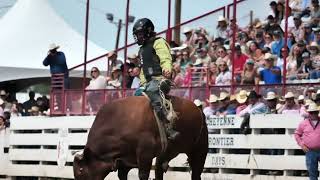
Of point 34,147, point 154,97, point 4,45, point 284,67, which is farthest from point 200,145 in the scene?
point 4,45

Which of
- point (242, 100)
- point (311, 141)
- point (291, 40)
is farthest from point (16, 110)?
point (311, 141)

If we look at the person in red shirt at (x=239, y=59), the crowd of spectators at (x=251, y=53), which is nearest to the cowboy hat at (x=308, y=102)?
the crowd of spectators at (x=251, y=53)

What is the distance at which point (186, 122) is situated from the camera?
42.6ft

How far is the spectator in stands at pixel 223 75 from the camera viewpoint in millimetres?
17672

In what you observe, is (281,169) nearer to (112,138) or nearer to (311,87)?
(311,87)

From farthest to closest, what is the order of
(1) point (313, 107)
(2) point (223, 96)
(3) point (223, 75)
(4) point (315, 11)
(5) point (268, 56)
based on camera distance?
(3) point (223, 75) < (4) point (315, 11) < (2) point (223, 96) < (5) point (268, 56) < (1) point (313, 107)

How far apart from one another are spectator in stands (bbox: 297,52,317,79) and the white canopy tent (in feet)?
38.3

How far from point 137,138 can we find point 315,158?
12.5ft

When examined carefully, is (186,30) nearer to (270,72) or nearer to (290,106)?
(270,72)

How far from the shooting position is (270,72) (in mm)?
16750

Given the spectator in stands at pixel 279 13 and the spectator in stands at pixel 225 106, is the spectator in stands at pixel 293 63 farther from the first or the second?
the spectator in stands at pixel 279 13

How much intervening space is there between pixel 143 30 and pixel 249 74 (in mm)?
4872

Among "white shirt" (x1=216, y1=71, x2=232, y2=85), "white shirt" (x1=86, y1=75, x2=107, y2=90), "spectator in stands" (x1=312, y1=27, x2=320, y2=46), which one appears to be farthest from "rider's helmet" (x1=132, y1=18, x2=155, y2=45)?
"white shirt" (x1=86, y1=75, x2=107, y2=90)

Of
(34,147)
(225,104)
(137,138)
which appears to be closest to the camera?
(137,138)
